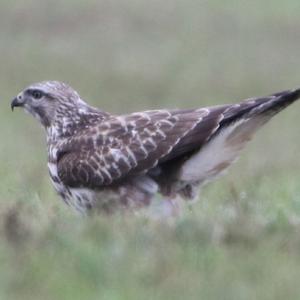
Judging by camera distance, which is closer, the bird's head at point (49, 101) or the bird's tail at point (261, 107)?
the bird's tail at point (261, 107)

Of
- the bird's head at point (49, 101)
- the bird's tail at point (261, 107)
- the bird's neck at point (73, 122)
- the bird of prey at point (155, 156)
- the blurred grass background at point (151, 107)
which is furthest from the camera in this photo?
the bird's head at point (49, 101)

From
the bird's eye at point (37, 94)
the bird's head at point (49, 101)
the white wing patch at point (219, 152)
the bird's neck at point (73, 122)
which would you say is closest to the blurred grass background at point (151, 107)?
the white wing patch at point (219, 152)

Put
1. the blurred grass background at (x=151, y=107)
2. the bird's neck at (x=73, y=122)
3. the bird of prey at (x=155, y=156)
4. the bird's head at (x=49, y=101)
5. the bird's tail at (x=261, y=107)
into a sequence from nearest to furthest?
the blurred grass background at (x=151, y=107) → the bird's tail at (x=261, y=107) → the bird of prey at (x=155, y=156) → the bird's neck at (x=73, y=122) → the bird's head at (x=49, y=101)

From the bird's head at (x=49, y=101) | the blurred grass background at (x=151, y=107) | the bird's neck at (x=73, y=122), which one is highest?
the bird's head at (x=49, y=101)

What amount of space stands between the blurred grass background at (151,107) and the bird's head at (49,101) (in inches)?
24.2

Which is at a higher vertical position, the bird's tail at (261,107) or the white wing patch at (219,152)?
the bird's tail at (261,107)

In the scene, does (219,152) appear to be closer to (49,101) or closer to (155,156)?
(155,156)

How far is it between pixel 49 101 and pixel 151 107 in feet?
40.4

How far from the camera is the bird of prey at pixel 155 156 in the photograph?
395 inches

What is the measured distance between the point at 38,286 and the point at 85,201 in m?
2.90

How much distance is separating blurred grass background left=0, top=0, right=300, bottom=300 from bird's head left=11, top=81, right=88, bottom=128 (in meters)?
0.62

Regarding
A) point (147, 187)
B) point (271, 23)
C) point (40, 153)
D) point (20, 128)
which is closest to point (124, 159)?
point (147, 187)

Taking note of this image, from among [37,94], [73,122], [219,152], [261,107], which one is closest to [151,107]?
[37,94]

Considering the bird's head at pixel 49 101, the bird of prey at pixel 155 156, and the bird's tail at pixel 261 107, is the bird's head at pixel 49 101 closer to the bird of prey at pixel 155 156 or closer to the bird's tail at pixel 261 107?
the bird of prey at pixel 155 156
